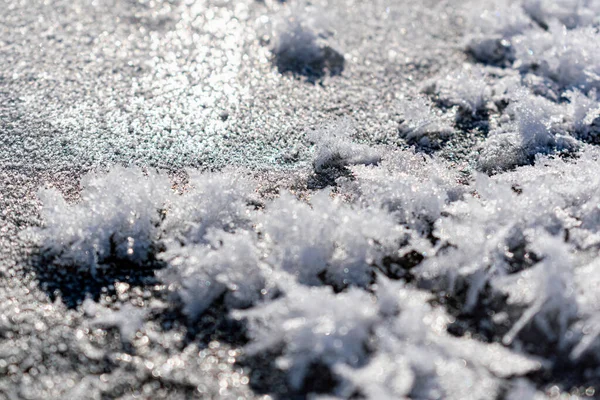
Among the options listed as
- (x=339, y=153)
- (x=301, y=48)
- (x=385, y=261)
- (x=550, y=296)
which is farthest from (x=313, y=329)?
(x=301, y=48)

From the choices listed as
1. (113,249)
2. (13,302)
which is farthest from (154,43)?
(13,302)

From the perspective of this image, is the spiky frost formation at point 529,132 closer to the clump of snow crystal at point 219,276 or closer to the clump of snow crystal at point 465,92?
the clump of snow crystal at point 465,92

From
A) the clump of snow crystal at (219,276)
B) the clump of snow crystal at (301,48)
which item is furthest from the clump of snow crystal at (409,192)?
the clump of snow crystal at (301,48)

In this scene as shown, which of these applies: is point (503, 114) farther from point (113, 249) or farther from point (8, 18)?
point (8, 18)

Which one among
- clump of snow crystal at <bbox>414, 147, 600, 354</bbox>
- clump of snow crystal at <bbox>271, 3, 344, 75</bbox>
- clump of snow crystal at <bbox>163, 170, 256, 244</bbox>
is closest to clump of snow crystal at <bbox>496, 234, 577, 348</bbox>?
clump of snow crystal at <bbox>414, 147, 600, 354</bbox>

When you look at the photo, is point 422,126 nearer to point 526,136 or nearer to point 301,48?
point 526,136

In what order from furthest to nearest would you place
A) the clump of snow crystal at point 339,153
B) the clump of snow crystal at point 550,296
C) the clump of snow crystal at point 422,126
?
the clump of snow crystal at point 422,126
the clump of snow crystal at point 339,153
the clump of snow crystal at point 550,296

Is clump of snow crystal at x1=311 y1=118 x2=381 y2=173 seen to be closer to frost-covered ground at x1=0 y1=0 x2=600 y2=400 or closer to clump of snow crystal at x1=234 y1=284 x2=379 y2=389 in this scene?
frost-covered ground at x1=0 y1=0 x2=600 y2=400
